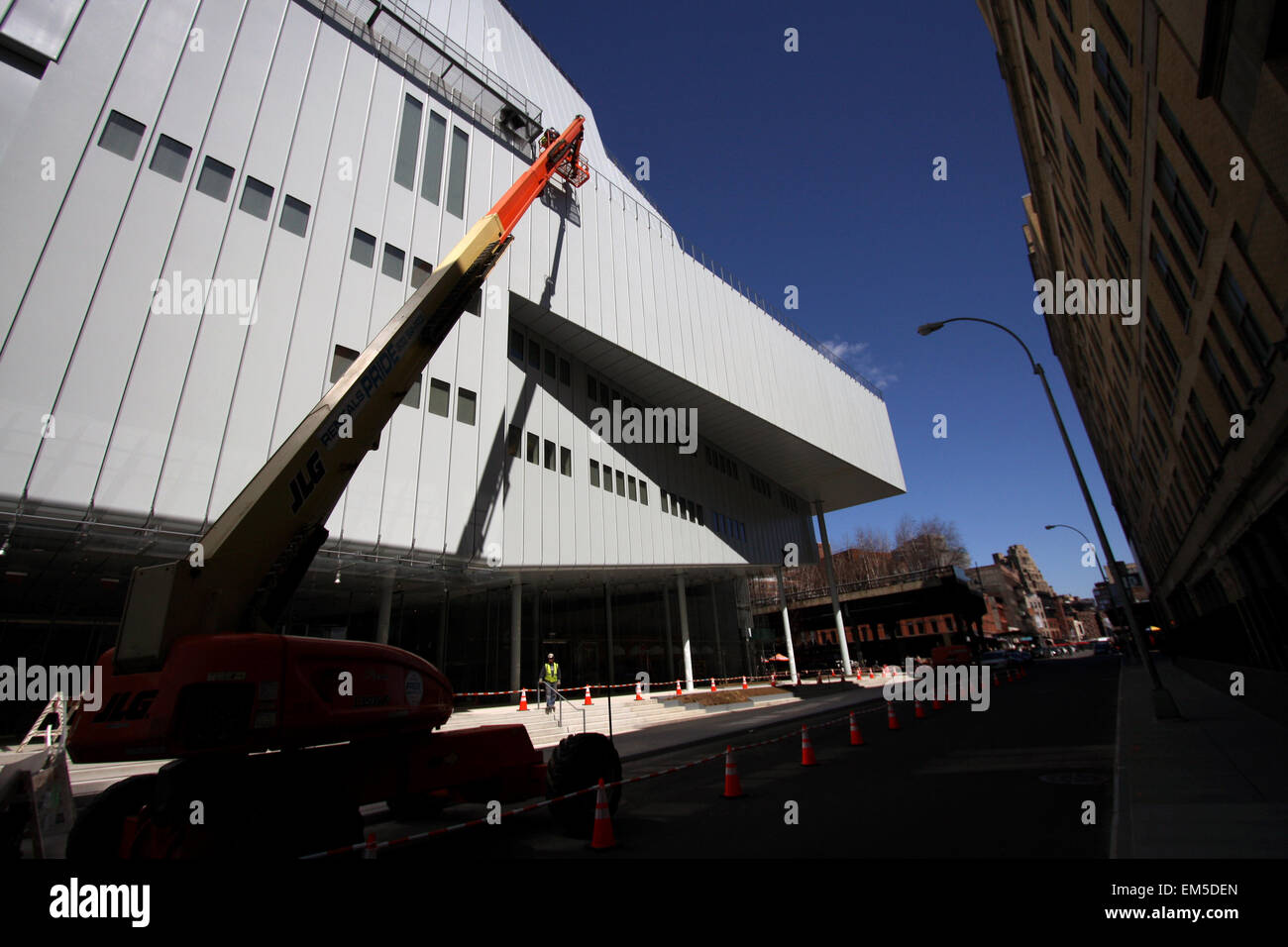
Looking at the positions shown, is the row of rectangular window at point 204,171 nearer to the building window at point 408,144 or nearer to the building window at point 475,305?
the building window at point 408,144

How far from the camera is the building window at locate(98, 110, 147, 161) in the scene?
528 inches

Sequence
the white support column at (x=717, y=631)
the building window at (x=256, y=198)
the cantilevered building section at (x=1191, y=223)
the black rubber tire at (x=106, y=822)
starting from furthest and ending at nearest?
the white support column at (x=717, y=631)
the building window at (x=256, y=198)
the cantilevered building section at (x=1191, y=223)
the black rubber tire at (x=106, y=822)

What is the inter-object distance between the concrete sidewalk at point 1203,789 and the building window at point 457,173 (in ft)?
77.9

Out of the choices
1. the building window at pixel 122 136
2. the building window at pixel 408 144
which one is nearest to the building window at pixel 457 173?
the building window at pixel 408 144

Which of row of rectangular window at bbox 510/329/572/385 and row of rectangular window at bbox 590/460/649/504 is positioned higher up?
→ row of rectangular window at bbox 510/329/572/385

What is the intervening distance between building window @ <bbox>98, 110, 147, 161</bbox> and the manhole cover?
22654mm

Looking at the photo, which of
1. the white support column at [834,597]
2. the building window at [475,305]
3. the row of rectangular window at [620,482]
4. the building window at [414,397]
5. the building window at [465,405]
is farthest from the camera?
the white support column at [834,597]

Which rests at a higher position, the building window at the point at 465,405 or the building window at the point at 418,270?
the building window at the point at 418,270

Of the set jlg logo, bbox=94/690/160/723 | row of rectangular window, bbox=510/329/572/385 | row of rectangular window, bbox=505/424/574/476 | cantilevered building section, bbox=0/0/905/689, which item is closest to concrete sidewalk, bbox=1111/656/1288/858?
jlg logo, bbox=94/690/160/723

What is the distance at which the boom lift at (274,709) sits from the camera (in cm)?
477

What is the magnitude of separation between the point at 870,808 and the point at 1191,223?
44.4 ft

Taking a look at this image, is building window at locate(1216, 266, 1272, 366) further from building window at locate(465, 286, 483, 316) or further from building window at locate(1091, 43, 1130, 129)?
building window at locate(465, 286, 483, 316)

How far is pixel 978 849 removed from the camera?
5504 mm
